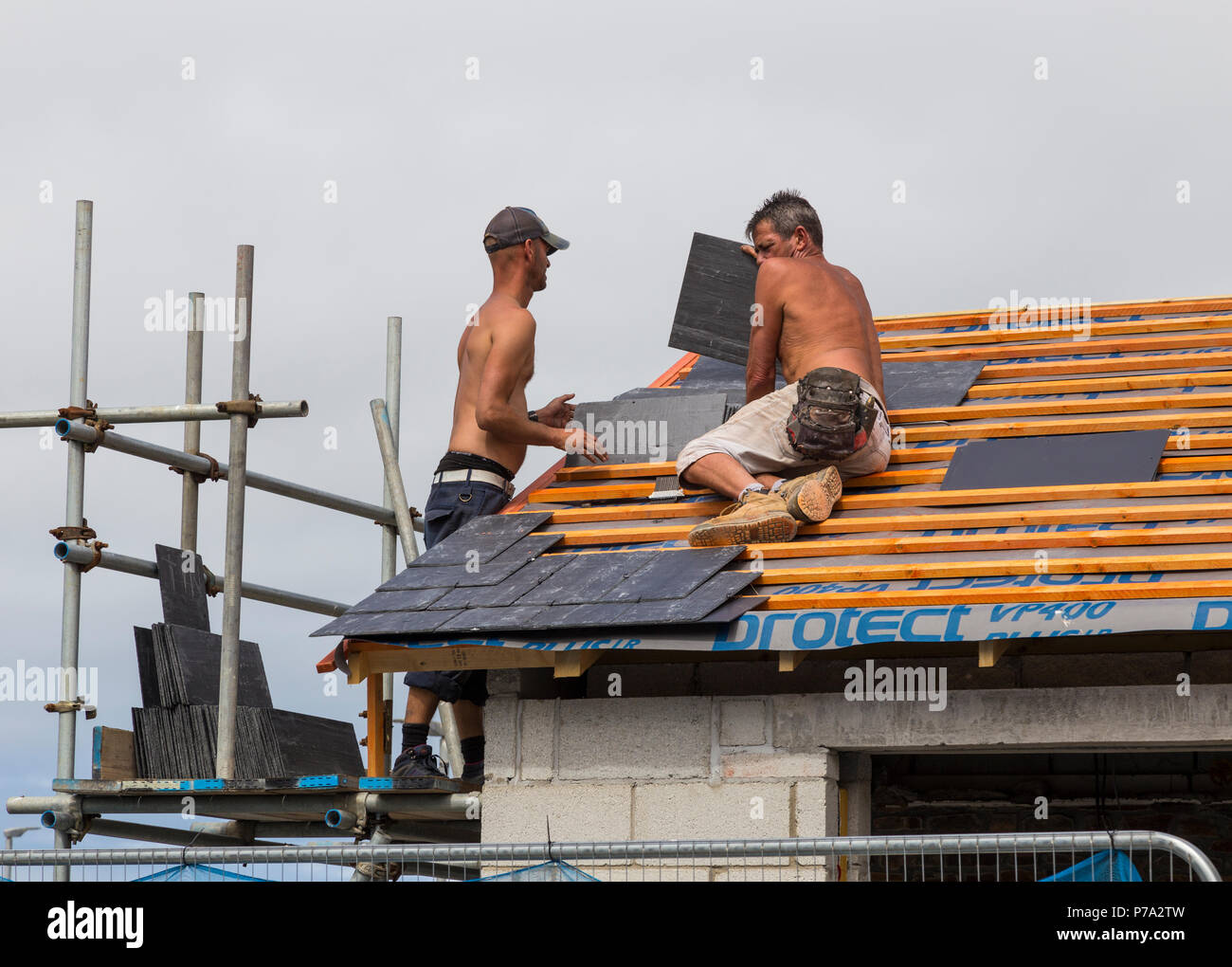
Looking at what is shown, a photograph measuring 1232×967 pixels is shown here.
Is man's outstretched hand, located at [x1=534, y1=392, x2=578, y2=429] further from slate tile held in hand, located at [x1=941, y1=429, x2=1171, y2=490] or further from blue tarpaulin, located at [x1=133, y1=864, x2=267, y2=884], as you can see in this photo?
blue tarpaulin, located at [x1=133, y1=864, x2=267, y2=884]

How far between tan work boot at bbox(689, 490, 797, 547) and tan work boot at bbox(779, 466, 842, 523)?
74 mm

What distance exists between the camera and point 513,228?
9336mm

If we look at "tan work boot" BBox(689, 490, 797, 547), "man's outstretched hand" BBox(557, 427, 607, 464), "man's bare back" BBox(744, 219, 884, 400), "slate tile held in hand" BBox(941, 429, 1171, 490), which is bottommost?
"tan work boot" BBox(689, 490, 797, 547)

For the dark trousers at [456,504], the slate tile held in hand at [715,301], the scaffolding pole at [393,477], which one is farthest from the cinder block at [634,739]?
the slate tile held in hand at [715,301]

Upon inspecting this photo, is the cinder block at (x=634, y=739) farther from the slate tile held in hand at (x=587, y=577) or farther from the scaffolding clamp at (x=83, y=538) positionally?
the scaffolding clamp at (x=83, y=538)

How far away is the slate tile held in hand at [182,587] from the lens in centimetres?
942

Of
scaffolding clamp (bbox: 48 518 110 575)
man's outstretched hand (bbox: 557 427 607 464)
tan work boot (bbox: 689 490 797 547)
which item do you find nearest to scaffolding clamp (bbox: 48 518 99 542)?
scaffolding clamp (bbox: 48 518 110 575)

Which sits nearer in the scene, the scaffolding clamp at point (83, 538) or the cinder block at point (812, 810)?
the cinder block at point (812, 810)

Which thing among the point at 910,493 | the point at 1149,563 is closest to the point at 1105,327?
the point at 910,493

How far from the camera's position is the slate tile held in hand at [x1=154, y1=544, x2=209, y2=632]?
942 cm

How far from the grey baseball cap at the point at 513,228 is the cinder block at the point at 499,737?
9.21 ft

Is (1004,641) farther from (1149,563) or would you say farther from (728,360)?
(728,360)
